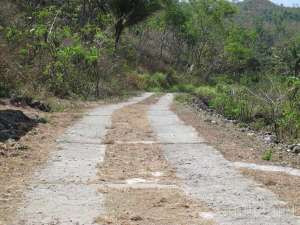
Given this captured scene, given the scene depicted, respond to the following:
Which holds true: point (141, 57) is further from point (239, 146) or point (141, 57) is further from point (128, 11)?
point (239, 146)

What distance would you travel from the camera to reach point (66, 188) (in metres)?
6.89

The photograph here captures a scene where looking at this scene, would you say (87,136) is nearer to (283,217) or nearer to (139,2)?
(283,217)

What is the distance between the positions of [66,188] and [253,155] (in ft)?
13.6

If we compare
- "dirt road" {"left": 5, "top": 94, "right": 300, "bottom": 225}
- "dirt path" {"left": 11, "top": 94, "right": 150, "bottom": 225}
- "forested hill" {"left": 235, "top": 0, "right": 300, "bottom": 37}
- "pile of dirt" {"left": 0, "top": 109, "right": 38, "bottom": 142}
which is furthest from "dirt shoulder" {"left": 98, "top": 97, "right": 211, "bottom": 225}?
"forested hill" {"left": 235, "top": 0, "right": 300, "bottom": 37}

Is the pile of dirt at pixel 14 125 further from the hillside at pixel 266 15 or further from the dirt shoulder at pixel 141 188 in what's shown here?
the hillside at pixel 266 15

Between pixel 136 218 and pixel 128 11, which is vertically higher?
pixel 128 11

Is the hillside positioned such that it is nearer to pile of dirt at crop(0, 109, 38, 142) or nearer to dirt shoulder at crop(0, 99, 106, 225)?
pile of dirt at crop(0, 109, 38, 142)

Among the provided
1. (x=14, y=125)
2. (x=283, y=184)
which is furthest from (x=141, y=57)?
(x=283, y=184)

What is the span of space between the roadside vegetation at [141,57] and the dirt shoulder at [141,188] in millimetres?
5372

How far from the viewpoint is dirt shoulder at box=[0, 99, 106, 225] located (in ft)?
20.5

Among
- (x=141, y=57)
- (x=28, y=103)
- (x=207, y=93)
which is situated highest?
(x=141, y=57)

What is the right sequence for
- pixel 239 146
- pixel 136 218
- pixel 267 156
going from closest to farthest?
1. pixel 136 218
2. pixel 267 156
3. pixel 239 146

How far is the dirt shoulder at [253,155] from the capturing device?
6984 mm

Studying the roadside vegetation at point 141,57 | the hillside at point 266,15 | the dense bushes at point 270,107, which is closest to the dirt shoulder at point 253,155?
the dense bushes at point 270,107
